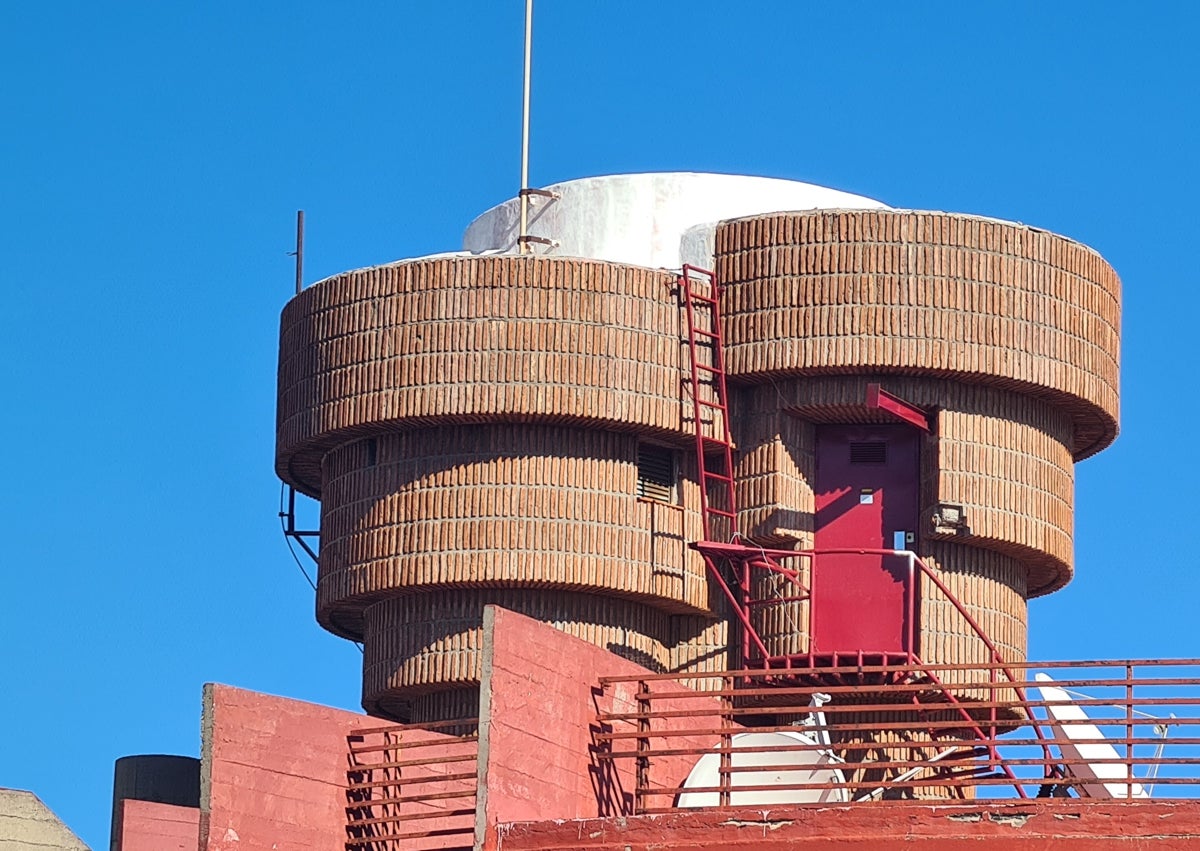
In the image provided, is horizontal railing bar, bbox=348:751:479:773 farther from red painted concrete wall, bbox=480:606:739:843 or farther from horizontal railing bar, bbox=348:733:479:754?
red painted concrete wall, bbox=480:606:739:843

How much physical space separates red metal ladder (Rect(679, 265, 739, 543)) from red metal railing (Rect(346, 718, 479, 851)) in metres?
3.58

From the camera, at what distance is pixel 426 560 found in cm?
3616

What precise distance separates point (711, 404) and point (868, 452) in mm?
1813

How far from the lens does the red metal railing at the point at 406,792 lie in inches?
1315

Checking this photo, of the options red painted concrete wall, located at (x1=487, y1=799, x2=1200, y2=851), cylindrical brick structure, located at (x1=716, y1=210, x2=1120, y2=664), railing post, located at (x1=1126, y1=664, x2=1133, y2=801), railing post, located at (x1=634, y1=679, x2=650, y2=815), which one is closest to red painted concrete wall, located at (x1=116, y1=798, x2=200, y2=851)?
railing post, located at (x1=634, y1=679, x2=650, y2=815)

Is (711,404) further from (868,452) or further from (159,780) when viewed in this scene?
(159,780)

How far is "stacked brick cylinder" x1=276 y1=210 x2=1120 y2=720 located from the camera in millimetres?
36188

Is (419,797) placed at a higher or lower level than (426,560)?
lower

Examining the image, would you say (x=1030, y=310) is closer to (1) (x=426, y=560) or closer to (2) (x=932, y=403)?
(2) (x=932, y=403)

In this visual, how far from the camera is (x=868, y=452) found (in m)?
37.2

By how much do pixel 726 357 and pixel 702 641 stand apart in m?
3.04

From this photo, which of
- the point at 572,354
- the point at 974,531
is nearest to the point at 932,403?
the point at 974,531

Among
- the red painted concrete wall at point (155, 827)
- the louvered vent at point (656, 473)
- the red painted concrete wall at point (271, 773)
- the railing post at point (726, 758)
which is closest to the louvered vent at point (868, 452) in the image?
the louvered vent at point (656, 473)

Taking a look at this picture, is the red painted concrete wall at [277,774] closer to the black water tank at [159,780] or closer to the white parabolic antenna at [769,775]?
the white parabolic antenna at [769,775]
